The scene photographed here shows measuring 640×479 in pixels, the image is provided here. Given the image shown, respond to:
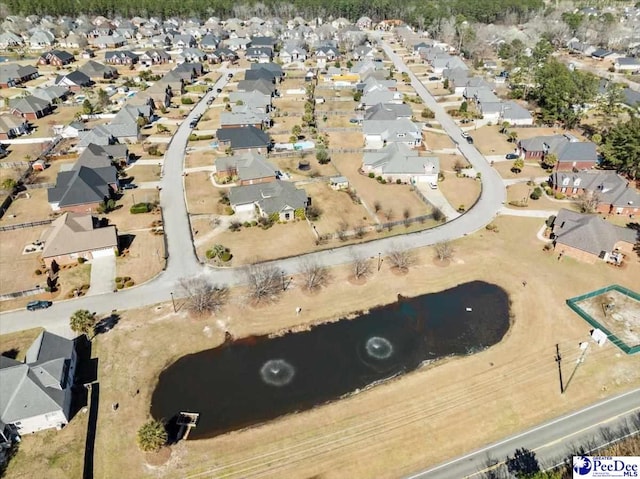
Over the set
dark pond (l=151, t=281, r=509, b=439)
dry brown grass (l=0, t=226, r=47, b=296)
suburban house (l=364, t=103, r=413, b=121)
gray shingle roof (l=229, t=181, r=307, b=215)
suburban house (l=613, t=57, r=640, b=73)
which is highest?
suburban house (l=613, t=57, r=640, b=73)

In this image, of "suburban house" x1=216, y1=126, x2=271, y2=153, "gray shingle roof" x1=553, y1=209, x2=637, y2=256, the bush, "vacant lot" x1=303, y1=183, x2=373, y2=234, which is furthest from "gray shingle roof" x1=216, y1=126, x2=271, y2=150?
"gray shingle roof" x1=553, y1=209, x2=637, y2=256

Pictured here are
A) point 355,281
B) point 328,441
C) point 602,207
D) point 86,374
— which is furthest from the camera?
point 602,207

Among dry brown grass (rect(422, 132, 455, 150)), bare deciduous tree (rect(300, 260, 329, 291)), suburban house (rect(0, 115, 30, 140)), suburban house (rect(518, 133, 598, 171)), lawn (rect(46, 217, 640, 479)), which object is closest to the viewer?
lawn (rect(46, 217, 640, 479))

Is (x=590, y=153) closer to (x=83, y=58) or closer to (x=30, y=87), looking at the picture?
(x=30, y=87)

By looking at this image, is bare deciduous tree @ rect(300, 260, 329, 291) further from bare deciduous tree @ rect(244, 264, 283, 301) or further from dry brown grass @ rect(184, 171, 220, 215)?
dry brown grass @ rect(184, 171, 220, 215)

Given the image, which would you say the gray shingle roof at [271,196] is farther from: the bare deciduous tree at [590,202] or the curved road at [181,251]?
the bare deciduous tree at [590,202]

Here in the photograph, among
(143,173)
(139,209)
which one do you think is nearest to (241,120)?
(143,173)

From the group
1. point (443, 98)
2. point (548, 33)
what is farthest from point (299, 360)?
point (548, 33)

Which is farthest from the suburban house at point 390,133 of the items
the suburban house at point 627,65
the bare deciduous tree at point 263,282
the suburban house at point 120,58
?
the suburban house at point 120,58
